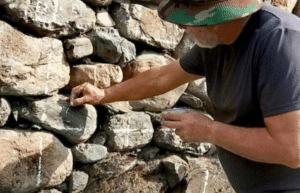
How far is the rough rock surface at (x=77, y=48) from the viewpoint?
7.76 ft

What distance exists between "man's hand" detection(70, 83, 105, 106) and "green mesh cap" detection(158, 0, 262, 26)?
753 mm

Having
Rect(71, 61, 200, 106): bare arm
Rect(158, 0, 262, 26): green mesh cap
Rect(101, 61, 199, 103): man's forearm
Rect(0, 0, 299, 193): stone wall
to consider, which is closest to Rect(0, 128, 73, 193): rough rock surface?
Rect(0, 0, 299, 193): stone wall

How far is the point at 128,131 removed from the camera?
268cm

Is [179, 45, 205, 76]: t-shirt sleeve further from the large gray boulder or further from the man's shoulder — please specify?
the large gray boulder

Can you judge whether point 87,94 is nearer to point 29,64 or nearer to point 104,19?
point 29,64

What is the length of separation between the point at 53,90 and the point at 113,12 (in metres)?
0.57

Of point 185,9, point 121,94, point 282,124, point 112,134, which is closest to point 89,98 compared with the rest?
point 121,94

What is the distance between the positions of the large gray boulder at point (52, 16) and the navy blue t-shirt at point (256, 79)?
0.61 meters

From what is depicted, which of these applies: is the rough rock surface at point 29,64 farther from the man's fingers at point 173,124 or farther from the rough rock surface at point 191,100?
the rough rock surface at point 191,100

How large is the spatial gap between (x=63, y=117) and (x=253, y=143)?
1053 millimetres

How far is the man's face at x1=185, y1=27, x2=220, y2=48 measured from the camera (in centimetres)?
174

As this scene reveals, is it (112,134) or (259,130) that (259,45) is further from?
(112,134)

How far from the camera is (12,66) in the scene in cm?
215

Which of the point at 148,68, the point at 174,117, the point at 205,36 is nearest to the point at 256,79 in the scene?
the point at 205,36
